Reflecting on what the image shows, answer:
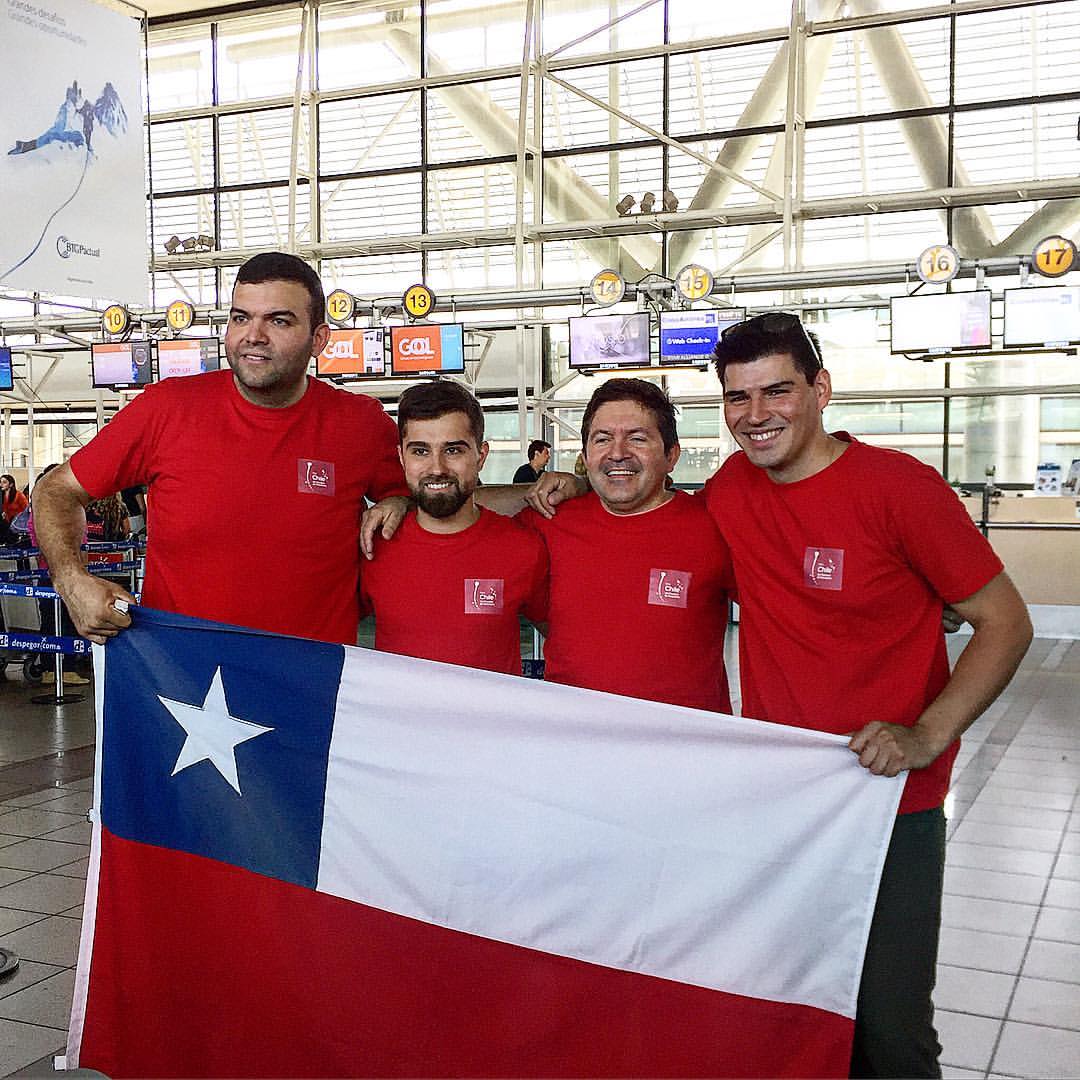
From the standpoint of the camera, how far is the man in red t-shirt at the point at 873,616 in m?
2.26

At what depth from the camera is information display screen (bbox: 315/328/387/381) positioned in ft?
49.0

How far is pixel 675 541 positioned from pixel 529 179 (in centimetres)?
1447

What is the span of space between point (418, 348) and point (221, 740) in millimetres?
12453

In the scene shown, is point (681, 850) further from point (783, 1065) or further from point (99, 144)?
point (99, 144)

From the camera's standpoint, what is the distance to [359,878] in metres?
2.58

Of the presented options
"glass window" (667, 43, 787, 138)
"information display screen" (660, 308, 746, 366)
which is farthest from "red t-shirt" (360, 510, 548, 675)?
"glass window" (667, 43, 787, 138)

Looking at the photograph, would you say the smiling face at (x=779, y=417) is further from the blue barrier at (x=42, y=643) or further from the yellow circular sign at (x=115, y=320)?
the yellow circular sign at (x=115, y=320)

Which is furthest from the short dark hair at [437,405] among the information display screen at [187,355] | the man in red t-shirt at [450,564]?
the information display screen at [187,355]

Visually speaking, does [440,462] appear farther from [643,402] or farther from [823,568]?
[823,568]

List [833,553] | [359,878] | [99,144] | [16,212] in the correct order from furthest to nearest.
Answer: [99,144] → [16,212] → [359,878] → [833,553]

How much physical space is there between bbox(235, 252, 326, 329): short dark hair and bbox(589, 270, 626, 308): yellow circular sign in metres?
11.2

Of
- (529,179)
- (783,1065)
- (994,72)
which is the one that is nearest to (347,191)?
(529,179)

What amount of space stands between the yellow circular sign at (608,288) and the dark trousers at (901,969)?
1209 centimetres

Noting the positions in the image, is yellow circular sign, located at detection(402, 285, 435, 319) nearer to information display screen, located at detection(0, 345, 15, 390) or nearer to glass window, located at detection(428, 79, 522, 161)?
glass window, located at detection(428, 79, 522, 161)
